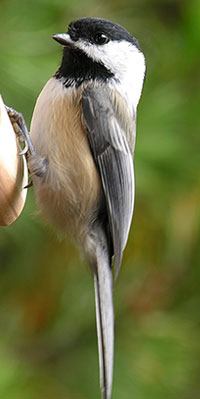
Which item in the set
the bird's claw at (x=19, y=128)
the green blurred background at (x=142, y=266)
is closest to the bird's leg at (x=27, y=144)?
the bird's claw at (x=19, y=128)

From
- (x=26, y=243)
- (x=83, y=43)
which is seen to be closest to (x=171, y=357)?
(x=26, y=243)

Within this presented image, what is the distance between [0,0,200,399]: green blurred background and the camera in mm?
1494

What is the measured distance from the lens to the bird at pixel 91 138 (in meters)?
1.08

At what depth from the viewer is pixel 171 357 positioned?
156 centimetres

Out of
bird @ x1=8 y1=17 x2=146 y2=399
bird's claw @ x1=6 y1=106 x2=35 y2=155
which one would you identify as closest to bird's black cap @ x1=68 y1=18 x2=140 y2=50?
bird @ x1=8 y1=17 x2=146 y2=399

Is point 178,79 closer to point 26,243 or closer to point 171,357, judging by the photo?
point 26,243

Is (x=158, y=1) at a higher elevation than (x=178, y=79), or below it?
higher

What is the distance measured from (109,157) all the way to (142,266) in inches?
21.7

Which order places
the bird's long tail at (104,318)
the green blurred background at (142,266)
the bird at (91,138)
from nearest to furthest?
the bird's long tail at (104,318)
the bird at (91,138)
the green blurred background at (142,266)

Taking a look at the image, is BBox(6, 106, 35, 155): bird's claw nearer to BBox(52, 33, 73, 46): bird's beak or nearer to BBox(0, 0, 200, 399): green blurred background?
BBox(52, 33, 73, 46): bird's beak

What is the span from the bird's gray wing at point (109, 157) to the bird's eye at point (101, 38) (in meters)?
0.07

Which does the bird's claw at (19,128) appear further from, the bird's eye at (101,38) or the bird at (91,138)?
the bird's eye at (101,38)

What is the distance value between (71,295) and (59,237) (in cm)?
42

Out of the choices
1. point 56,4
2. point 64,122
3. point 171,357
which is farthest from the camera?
point 171,357
